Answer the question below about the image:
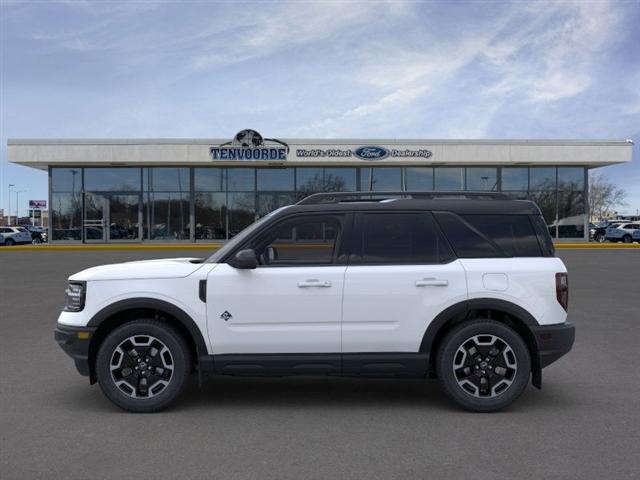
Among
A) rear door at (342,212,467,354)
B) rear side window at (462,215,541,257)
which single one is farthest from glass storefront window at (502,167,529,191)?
rear door at (342,212,467,354)

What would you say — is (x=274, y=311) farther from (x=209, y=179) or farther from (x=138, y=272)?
(x=209, y=179)

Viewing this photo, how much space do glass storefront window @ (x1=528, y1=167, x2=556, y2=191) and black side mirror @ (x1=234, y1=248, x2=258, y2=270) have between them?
117 ft

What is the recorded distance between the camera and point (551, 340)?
206 inches

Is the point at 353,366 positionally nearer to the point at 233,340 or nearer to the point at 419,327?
the point at 419,327

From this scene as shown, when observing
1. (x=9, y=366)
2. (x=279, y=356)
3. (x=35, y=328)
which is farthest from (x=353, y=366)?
(x=35, y=328)

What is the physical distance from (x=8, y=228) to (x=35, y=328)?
3495 centimetres

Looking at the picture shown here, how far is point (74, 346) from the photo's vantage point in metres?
5.24

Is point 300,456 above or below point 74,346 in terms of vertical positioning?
below

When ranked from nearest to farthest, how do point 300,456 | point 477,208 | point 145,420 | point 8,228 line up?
point 300,456 → point 145,420 → point 477,208 → point 8,228

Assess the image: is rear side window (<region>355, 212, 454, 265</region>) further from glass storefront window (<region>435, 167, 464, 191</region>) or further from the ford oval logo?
glass storefront window (<region>435, 167, 464, 191</region>)

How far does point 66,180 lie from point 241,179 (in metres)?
10.4

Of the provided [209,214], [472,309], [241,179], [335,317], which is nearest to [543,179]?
[241,179]

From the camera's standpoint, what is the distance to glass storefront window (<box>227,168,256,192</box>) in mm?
37219

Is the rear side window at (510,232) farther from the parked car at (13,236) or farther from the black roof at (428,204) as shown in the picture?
the parked car at (13,236)
